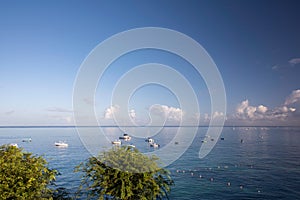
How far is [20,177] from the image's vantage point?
1401cm

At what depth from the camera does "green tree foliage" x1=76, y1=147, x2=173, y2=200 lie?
15.7 metres

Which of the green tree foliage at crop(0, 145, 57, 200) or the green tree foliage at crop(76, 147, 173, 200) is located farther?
the green tree foliage at crop(76, 147, 173, 200)

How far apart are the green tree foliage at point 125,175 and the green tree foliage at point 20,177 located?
268 centimetres

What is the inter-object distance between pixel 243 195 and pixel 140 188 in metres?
44.6

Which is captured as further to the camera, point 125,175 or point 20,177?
point 125,175

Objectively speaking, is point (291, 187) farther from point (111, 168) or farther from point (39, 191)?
point (39, 191)

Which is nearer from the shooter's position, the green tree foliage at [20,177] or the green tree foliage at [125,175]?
the green tree foliage at [20,177]

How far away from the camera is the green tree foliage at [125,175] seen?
1570cm

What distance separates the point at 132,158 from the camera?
1656 centimetres

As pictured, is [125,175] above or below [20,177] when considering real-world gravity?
below

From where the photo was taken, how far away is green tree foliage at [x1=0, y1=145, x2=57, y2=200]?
13828 mm

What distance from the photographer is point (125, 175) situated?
621 inches

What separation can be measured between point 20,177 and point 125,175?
21.1 ft

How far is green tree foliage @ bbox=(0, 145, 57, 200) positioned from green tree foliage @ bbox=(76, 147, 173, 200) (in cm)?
268
